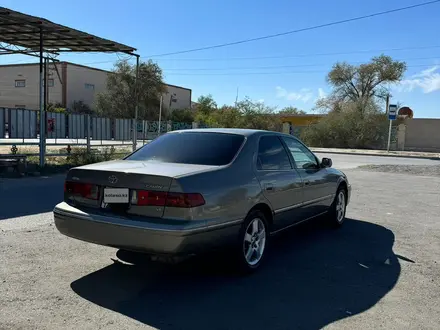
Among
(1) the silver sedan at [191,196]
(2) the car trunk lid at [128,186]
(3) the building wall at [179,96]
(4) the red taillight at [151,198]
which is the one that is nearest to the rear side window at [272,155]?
(1) the silver sedan at [191,196]

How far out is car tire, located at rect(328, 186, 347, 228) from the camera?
23.1 feet

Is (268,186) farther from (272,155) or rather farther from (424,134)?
(424,134)

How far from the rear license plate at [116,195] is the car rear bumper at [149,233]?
0.55 feet

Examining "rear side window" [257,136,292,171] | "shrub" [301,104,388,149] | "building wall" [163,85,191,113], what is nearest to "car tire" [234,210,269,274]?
"rear side window" [257,136,292,171]

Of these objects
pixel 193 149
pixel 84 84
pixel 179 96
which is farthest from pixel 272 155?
pixel 179 96

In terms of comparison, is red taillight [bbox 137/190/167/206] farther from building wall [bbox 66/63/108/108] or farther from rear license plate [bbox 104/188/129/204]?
building wall [bbox 66/63/108/108]

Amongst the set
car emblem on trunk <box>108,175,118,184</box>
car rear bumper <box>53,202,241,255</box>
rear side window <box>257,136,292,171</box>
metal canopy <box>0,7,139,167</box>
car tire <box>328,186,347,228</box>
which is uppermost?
metal canopy <box>0,7,139,167</box>

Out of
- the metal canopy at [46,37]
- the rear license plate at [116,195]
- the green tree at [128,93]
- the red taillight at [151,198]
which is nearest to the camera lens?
the red taillight at [151,198]

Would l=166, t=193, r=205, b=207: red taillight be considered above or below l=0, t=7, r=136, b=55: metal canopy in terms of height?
below

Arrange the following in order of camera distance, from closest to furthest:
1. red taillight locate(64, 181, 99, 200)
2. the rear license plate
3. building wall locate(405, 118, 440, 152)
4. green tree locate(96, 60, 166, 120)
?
the rear license plate → red taillight locate(64, 181, 99, 200) → building wall locate(405, 118, 440, 152) → green tree locate(96, 60, 166, 120)

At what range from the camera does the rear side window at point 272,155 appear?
17.0 feet

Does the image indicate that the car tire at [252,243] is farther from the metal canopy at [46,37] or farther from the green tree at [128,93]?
the green tree at [128,93]

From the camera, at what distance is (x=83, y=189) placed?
4.59 metres

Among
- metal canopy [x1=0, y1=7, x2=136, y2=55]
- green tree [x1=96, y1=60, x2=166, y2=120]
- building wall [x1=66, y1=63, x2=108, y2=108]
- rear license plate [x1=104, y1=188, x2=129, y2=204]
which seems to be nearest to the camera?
rear license plate [x1=104, y1=188, x2=129, y2=204]
